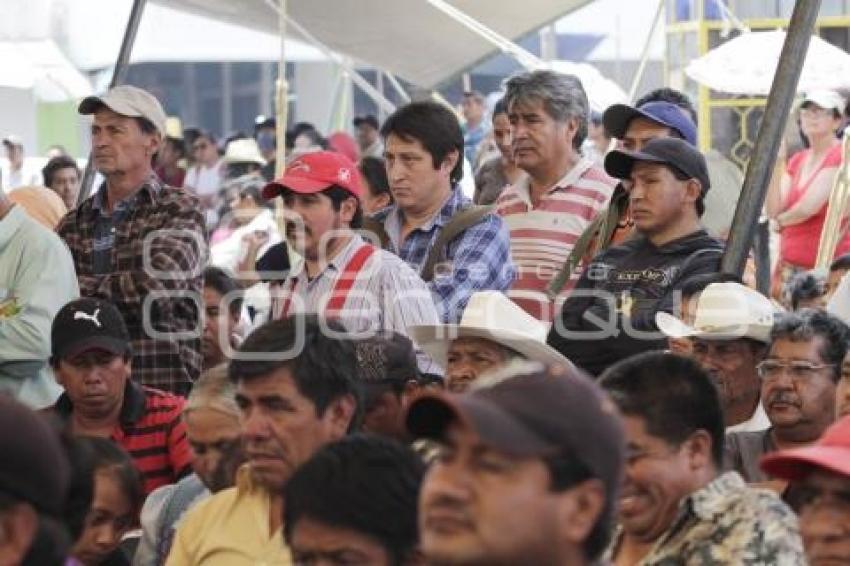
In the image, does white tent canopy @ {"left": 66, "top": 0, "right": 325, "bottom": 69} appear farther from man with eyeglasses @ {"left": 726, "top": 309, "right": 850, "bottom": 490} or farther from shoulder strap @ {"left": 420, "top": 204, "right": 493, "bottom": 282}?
man with eyeglasses @ {"left": 726, "top": 309, "right": 850, "bottom": 490}

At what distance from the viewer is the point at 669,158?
26.3 ft

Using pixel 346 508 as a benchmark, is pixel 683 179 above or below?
above

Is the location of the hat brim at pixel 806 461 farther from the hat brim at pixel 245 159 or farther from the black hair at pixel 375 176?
the hat brim at pixel 245 159

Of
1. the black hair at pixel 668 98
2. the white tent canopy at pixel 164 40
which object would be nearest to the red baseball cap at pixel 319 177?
the black hair at pixel 668 98

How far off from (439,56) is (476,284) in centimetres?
575

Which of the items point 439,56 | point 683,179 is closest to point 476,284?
point 683,179

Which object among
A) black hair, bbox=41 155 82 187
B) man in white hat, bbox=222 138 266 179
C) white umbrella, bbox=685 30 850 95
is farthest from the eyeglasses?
man in white hat, bbox=222 138 266 179

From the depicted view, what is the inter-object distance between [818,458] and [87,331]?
3.69 metres

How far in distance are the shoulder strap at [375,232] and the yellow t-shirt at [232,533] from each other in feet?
7.69

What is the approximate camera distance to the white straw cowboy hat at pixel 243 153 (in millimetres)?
20469

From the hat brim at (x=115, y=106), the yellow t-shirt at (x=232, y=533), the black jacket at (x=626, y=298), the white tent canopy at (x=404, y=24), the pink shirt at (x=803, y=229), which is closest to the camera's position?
the yellow t-shirt at (x=232, y=533)

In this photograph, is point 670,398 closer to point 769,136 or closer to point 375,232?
point 769,136

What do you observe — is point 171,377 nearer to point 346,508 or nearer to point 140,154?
point 140,154

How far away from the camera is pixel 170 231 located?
9.03 m
